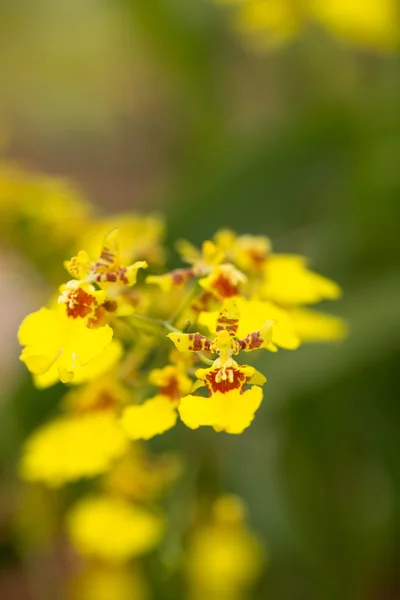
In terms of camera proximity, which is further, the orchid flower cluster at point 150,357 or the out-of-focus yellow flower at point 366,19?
the out-of-focus yellow flower at point 366,19

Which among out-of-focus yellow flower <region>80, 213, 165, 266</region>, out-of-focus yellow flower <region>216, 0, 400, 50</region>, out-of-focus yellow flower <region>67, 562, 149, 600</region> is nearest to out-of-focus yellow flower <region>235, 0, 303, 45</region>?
out-of-focus yellow flower <region>216, 0, 400, 50</region>

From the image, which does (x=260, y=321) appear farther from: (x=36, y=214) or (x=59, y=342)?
(x=36, y=214)

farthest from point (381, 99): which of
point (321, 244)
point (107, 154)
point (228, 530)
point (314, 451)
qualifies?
point (107, 154)

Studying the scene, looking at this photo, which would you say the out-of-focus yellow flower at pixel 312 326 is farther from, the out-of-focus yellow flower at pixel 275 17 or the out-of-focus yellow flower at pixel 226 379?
the out-of-focus yellow flower at pixel 275 17

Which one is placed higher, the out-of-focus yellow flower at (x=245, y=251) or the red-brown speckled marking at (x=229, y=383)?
the out-of-focus yellow flower at (x=245, y=251)

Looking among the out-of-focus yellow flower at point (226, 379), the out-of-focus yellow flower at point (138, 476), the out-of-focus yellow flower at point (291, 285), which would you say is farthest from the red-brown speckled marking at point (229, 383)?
the out-of-focus yellow flower at point (138, 476)

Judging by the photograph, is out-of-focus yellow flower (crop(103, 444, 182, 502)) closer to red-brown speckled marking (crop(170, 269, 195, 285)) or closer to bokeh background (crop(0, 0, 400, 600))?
bokeh background (crop(0, 0, 400, 600))
